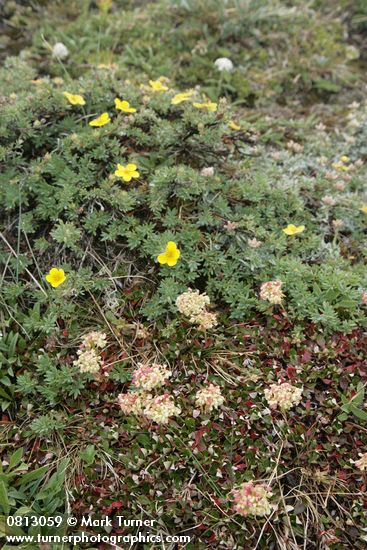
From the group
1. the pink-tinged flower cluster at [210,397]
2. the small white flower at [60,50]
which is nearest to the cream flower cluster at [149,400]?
the pink-tinged flower cluster at [210,397]

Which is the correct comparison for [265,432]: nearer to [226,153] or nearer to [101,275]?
[101,275]

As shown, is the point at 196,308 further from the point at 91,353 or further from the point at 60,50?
the point at 60,50

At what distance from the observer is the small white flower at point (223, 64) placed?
4.82 meters

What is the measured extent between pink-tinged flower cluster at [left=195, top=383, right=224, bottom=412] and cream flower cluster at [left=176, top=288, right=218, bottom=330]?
370mm

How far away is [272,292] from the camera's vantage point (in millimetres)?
2754

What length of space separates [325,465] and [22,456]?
4.89 ft

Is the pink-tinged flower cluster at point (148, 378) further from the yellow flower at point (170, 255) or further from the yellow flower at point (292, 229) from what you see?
the yellow flower at point (292, 229)

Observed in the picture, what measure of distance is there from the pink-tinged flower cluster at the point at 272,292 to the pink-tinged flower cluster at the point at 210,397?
59 cm

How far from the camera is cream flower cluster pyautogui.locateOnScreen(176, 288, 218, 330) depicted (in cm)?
267

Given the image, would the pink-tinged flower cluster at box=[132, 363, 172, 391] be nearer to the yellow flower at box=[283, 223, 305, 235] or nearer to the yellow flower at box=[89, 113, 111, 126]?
the yellow flower at box=[283, 223, 305, 235]

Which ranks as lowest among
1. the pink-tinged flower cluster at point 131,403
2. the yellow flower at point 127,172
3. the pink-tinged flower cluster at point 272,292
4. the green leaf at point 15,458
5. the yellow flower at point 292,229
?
the green leaf at point 15,458

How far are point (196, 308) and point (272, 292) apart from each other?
1.42 feet

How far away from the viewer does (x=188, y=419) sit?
2.48 metres

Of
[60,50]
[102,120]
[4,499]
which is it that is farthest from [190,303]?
[60,50]
